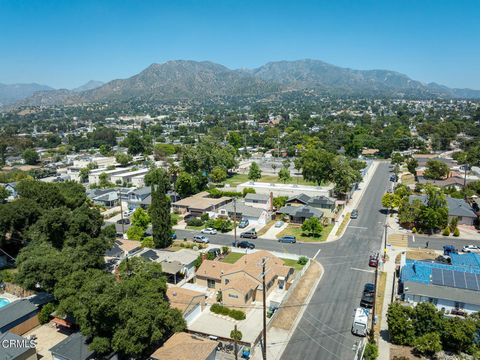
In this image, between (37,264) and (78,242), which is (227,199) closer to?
(78,242)

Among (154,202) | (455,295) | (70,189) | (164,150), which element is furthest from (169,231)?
(164,150)

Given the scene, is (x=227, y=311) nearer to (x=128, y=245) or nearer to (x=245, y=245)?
(x=245, y=245)

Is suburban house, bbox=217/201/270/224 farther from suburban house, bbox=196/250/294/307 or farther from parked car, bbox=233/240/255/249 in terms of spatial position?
suburban house, bbox=196/250/294/307

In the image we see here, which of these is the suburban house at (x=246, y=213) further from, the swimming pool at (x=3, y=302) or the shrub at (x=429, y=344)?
the shrub at (x=429, y=344)

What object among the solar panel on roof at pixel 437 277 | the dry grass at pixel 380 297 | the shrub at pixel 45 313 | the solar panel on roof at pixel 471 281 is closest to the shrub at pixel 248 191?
the dry grass at pixel 380 297

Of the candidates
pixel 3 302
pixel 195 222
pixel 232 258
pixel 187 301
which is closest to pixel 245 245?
pixel 232 258
